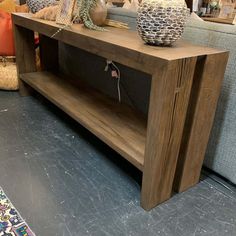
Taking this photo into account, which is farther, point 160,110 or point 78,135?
point 78,135

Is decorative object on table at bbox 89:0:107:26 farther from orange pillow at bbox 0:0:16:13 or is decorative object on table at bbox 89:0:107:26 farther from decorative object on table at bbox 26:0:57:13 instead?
orange pillow at bbox 0:0:16:13

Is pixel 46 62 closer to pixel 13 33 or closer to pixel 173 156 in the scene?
pixel 13 33

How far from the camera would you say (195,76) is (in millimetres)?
853

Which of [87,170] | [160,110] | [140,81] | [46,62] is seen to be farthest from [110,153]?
[46,62]

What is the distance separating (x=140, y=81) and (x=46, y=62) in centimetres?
88

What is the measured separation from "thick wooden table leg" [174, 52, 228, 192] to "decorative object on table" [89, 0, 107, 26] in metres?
0.66

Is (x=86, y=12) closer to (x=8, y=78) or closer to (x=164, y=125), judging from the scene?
(x=164, y=125)

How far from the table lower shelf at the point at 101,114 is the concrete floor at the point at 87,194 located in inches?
6.3

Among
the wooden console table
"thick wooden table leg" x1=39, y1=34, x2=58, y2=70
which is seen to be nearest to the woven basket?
"thick wooden table leg" x1=39, y1=34, x2=58, y2=70

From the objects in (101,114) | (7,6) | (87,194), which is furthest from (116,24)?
(7,6)

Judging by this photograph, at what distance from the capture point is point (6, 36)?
1841 millimetres

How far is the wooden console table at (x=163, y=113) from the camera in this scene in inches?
30.2

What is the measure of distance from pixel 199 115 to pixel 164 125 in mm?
169

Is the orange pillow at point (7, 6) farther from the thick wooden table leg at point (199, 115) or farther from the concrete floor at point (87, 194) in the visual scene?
the thick wooden table leg at point (199, 115)
